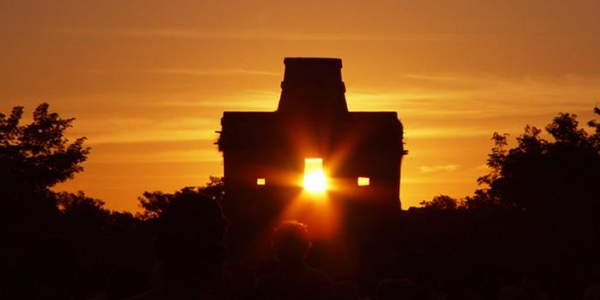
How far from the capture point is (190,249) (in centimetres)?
569

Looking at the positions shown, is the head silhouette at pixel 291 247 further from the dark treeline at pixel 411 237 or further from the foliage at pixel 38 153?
the foliage at pixel 38 153

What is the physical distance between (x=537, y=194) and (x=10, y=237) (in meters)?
34.1

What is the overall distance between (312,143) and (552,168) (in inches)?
756

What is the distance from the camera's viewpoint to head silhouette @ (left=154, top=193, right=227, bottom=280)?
5684 millimetres

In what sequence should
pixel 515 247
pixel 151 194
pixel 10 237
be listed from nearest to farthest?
pixel 515 247
pixel 10 237
pixel 151 194

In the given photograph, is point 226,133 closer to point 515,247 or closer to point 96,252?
point 96,252

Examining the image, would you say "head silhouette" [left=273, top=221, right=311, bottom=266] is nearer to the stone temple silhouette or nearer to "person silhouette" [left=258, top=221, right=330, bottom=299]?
"person silhouette" [left=258, top=221, right=330, bottom=299]

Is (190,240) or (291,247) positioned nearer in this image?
(190,240)

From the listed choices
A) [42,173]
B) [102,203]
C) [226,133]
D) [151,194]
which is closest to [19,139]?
[42,173]

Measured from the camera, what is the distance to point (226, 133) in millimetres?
55062

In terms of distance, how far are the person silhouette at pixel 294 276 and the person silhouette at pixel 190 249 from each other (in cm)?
407

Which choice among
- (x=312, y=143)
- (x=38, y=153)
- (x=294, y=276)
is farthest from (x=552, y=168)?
(x=294, y=276)

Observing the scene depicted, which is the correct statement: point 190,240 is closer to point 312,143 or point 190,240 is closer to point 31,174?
point 31,174

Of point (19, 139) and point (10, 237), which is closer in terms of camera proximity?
point (10, 237)
